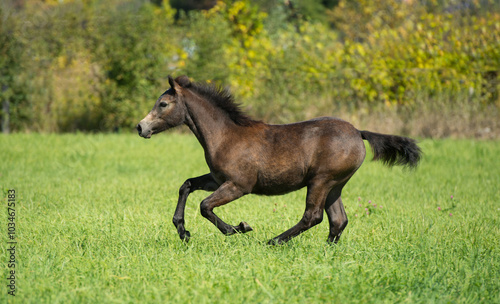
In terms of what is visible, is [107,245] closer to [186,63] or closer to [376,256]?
[376,256]

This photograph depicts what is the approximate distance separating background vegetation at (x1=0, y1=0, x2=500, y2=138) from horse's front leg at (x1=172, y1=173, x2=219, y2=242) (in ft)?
30.7

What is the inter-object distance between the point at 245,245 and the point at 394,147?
1.81m

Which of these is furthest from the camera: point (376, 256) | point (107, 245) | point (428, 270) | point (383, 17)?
Answer: point (383, 17)

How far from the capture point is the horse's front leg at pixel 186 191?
541 cm

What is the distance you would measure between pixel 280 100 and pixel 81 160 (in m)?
6.20

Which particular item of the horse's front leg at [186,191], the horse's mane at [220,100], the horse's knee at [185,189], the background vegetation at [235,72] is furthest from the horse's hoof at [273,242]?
the background vegetation at [235,72]

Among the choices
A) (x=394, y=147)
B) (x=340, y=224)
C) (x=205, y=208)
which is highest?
(x=394, y=147)

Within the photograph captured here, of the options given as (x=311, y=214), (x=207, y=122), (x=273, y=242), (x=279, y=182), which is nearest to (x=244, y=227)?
(x=273, y=242)

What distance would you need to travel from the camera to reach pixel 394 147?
A: 5.68m

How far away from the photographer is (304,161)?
212 inches

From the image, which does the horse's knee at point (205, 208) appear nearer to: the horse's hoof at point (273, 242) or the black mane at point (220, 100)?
the horse's hoof at point (273, 242)

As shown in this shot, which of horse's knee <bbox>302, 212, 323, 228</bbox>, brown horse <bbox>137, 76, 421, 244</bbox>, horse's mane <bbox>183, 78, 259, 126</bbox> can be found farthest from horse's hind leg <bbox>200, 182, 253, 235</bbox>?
horse's mane <bbox>183, 78, 259, 126</bbox>

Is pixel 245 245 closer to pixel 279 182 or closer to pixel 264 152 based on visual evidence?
pixel 279 182

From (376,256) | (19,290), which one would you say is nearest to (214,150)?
(376,256)
